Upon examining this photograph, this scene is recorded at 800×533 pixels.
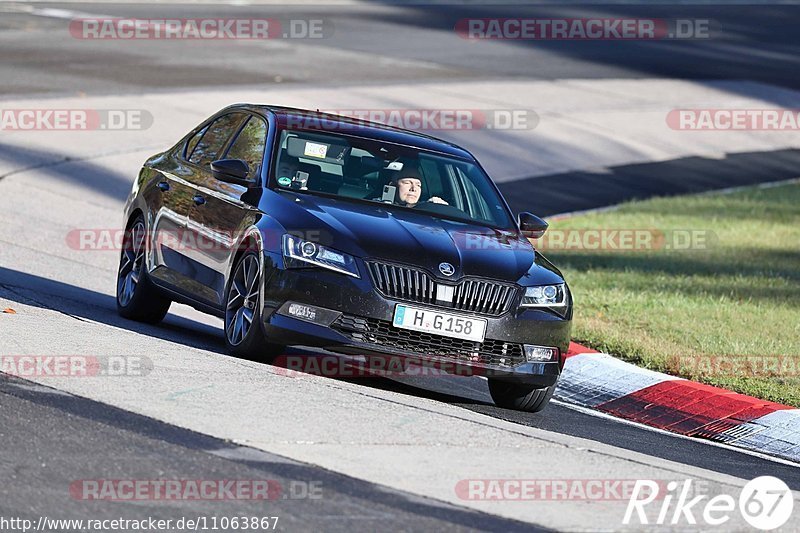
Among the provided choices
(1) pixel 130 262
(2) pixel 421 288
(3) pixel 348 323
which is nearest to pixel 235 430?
(3) pixel 348 323

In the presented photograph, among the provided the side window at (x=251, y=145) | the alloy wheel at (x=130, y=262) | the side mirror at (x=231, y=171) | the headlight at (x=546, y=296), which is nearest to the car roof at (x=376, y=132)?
the side window at (x=251, y=145)

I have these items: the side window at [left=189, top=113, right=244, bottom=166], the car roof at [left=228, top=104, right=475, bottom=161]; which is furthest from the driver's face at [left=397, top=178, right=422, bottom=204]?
the side window at [left=189, top=113, right=244, bottom=166]

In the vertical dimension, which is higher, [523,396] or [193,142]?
[193,142]

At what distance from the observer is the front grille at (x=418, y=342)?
29.7 ft

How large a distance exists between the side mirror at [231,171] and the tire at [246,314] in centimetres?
59

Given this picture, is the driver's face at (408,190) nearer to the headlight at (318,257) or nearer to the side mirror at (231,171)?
the side mirror at (231,171)

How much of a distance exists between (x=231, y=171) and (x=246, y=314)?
39.7 inches

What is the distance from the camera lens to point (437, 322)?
9.12 m

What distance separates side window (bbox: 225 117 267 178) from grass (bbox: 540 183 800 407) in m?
3.15

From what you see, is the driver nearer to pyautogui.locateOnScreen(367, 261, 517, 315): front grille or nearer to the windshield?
the windshield

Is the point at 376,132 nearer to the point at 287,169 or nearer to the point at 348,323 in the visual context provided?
the point at 287,169

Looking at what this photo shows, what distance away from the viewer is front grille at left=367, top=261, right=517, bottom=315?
29.8 feet

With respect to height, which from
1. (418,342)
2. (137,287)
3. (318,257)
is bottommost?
(137,287)

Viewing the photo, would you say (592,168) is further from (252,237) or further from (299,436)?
(299,436)
